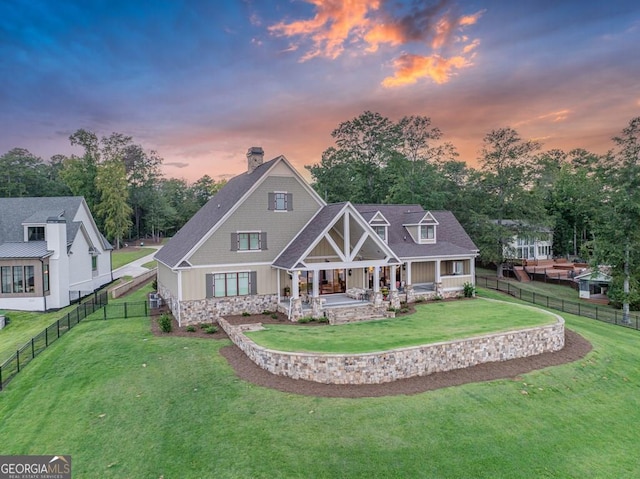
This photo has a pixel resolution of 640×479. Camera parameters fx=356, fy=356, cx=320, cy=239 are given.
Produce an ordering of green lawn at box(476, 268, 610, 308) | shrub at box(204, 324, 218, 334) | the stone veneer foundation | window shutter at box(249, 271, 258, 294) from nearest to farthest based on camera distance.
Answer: the stone veneer foundation, shrub at box(204, 324, 218, 334), window shutter at box(249, 271, 258, 294), green lawn at box(476, 268, 610, 308)

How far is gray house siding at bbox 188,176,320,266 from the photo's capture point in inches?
720

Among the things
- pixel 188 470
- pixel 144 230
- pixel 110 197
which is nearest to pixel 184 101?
pixel 188 470

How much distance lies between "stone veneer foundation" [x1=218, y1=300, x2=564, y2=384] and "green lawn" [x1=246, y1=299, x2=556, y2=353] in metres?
0.43

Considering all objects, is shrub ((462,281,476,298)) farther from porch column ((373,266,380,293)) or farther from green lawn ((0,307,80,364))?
green lawn ((0,307,80,364))

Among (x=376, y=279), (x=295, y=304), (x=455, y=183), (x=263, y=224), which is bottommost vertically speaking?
(x=295, y=304)

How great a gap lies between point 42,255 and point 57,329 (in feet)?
23.7

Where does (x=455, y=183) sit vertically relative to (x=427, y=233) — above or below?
above

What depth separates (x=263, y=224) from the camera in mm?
19484

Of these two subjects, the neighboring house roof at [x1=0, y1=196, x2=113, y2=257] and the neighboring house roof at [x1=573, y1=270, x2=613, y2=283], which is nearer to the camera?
the neighboring house roof at [x1=0, y1=196, x2=113, y2=257]

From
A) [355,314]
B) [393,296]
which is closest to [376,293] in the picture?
[393,296]

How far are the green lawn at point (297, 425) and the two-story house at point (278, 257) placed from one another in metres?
5.25

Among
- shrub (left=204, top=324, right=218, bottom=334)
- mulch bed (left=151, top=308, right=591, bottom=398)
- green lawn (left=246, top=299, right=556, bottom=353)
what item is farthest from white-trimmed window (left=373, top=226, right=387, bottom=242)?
shrub (left=204, top=324, right=218, bottom=334)

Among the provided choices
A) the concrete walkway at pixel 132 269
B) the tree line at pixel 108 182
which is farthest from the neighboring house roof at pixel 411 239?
the tree line at pixel 108 182

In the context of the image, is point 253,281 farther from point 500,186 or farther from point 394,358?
point 500,186
